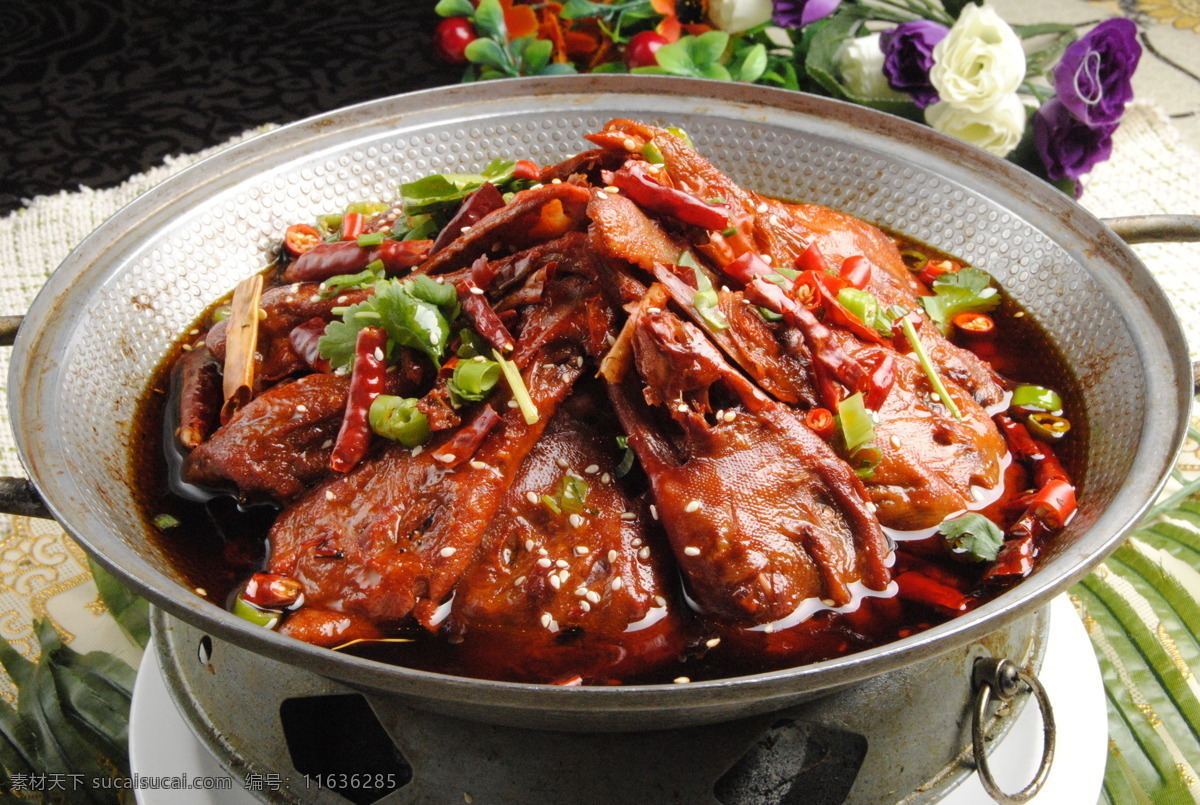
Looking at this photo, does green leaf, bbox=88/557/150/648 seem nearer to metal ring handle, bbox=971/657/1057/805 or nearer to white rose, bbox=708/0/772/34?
metal ring handle, bbox=971/657/1057/805

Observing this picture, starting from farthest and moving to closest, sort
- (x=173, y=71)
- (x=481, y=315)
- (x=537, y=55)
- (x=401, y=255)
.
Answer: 1. (x=173, y=71)
2. (x=537, y=55)
3. (x=401, y=255)
4. (x=481, y=315)

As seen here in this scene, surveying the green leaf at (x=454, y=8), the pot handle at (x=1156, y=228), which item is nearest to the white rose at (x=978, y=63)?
the pot handle at (x=1156, y=228)

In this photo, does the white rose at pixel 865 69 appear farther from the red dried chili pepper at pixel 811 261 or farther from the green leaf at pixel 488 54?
the red dried chili pepper at pixel 811 261

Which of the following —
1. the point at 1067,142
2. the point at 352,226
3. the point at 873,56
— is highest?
the point at 352,226

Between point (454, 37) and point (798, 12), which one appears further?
point (454, 37)

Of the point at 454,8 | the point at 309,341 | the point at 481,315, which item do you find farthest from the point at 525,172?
the point at 454,8

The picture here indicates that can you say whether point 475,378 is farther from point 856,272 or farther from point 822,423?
point 856,272

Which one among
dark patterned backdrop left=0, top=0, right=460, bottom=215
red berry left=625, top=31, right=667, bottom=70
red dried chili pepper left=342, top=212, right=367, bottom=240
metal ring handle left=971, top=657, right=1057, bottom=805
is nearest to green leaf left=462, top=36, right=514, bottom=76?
red berry left=625, top=31, right=667, bottom=70
